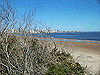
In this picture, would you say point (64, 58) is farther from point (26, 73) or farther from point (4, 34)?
point (4, 34)

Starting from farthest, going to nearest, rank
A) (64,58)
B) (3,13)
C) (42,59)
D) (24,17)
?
(64,58) → (42,59) → (24,17) → (3,13)

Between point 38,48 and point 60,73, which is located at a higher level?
point 38,48

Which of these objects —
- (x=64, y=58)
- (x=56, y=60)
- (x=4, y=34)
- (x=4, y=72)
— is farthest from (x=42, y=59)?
(x=4, y=34)

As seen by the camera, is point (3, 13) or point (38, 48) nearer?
point (3, 13)

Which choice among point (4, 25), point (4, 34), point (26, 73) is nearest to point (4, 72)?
point (26, 73)

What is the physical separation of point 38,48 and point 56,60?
918mm

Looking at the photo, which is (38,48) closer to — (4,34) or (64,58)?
(64,58)

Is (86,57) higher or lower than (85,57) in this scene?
higher

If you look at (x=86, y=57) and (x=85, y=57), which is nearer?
(x=86, y=57)

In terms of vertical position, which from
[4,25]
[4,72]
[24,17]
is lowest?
[4,72]

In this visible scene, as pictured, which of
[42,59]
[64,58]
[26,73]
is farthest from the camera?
[64,58]

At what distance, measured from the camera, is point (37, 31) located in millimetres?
4234

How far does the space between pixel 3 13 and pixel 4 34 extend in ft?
2.22

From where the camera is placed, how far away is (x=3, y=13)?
122 inches
